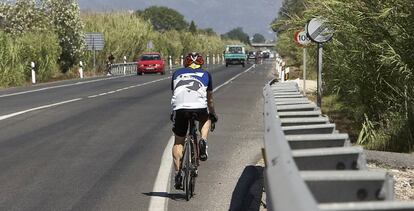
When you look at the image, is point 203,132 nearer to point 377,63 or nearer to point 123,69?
point 377,63

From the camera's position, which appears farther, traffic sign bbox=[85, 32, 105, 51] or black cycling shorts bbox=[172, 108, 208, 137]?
traffic sign bbox=[85, 32, 105, 51]

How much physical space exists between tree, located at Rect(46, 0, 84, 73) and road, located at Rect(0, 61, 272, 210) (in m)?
22.5

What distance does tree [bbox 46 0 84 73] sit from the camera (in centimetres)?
3844

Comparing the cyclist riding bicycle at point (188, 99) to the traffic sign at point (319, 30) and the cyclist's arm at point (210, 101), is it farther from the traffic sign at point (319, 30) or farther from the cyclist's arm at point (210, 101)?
the traffic sign at point (319, 30)

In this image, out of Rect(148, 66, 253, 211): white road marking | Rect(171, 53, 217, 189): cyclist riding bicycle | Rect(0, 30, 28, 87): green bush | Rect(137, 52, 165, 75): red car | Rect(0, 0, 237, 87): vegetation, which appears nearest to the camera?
Rect(148, 66, 253, 211): white road marking

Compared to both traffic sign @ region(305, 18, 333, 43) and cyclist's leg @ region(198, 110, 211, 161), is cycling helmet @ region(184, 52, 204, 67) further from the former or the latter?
traffic sign @ region(305, 18, 333, 43)

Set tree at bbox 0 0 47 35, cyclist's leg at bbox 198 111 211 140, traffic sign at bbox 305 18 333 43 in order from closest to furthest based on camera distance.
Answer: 1. cyclist's leg at bbox 198 111 211 140
2. traffic sign at bbox 305 18 333 43
3. tree at bbox 0 0 47 35

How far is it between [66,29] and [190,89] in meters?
33.7

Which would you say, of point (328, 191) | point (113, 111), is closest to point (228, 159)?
point (328, 191)

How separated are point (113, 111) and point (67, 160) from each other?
6.79 meters

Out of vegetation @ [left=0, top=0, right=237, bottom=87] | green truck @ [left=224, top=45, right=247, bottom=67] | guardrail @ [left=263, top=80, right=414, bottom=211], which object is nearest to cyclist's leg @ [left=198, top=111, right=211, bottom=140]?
guardrail @ [left=263, top=80, right=414, bottom=211]

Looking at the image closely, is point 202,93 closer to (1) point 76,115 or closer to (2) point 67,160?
(2) point 67,160

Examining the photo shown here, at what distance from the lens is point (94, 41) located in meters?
43.6

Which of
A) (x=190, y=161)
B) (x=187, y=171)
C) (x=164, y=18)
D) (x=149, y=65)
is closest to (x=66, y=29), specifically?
(x=149, y=65)
